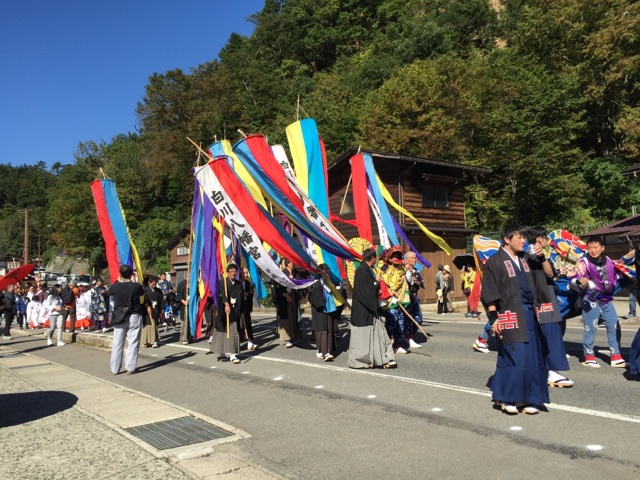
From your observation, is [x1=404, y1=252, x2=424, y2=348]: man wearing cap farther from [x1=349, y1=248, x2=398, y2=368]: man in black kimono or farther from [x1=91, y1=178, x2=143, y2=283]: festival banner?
[x1=91, y1=178, x2=143, y2=283]: festival banner

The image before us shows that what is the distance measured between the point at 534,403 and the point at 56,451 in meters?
4.72

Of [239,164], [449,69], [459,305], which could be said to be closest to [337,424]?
[239,164]

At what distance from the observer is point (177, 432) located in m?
5.32

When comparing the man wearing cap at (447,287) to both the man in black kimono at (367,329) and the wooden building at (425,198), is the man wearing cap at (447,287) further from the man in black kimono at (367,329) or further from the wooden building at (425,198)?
the man in black kimono at (367,329)

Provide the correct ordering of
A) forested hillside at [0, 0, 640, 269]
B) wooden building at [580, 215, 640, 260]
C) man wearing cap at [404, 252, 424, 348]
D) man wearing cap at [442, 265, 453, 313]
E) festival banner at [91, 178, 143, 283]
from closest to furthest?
1. man wearing cap at [404, 252, 424, 348]
2. festival banner at [91, 178, 143, 283]
3. man wearing cap at [442, 265, 453, 313]
4. wooden building at [580, 215, 640, 260]
5. forested hillside at [0, 0, 640, 269]

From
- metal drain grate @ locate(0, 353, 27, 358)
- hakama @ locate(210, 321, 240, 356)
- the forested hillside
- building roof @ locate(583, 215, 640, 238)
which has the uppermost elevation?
the forested hillside

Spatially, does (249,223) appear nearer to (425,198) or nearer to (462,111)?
(425,198)

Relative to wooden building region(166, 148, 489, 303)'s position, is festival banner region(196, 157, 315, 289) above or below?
below

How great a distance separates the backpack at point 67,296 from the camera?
15.4 metres

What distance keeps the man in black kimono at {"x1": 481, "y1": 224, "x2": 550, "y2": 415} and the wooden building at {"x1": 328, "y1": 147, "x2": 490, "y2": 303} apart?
18484mm

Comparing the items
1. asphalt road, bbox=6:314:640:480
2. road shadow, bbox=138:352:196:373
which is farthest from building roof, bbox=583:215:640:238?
road shadow, bbox=138:352:196:373

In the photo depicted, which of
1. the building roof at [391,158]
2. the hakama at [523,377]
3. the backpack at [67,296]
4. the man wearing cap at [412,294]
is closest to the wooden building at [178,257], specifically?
the building roof at [391,158]

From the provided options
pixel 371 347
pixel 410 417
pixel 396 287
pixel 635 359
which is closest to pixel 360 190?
pixel 396 287

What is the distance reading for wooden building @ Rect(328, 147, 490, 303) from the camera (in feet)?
82.3
